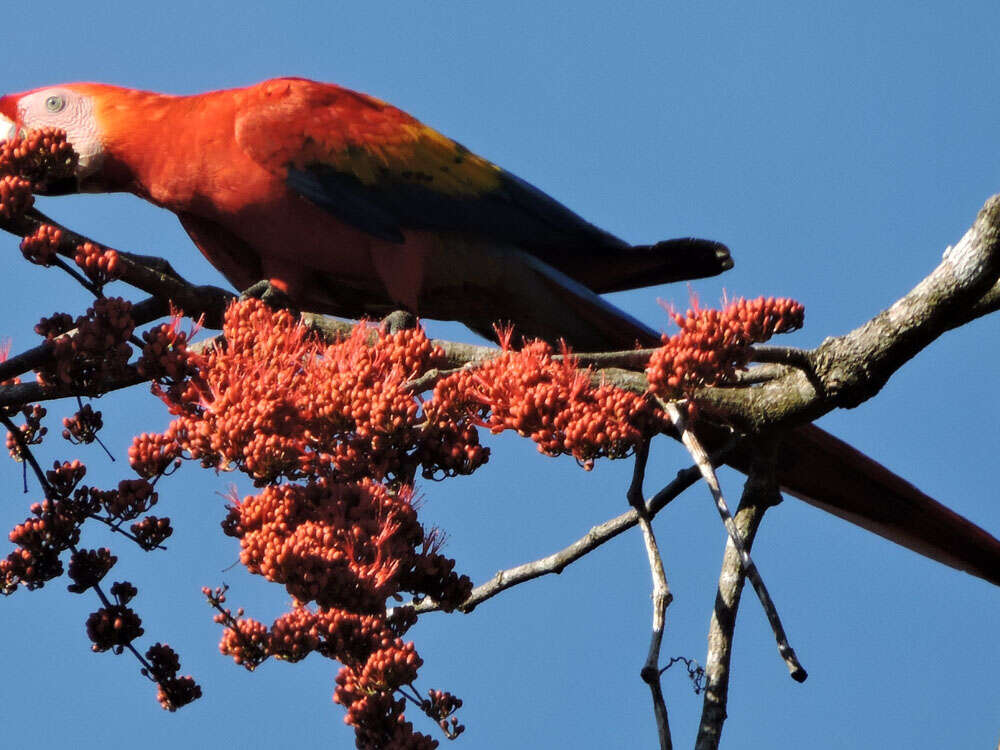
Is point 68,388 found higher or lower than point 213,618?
higher

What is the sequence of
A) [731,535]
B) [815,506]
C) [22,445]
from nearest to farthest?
[731,535], [22,445], [815,506]

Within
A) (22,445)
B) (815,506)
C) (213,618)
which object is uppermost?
(815,506)

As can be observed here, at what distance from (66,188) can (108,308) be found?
1259mm

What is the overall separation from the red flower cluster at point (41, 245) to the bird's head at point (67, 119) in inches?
36.5

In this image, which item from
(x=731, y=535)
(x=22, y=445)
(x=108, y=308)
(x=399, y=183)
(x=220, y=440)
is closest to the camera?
(x=731, y=535)

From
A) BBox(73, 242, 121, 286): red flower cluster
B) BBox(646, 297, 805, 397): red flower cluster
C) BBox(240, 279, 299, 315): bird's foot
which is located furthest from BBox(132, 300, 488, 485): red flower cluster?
BBox(240, 279, 299, 315): bird's foot

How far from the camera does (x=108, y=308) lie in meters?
2.29

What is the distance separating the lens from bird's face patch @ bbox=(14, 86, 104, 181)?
332 centimetres

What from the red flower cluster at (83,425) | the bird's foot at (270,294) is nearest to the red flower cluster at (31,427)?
the red flower cluster at (83,425)

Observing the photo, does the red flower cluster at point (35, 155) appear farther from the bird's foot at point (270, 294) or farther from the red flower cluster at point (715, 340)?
the red flower cluster at point (715, 340)

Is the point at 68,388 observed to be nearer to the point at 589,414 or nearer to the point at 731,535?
the point at 589,414

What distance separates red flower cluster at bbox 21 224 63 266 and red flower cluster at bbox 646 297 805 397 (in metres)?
1.23

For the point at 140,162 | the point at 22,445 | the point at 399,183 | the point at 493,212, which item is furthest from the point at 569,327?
the point at 22,445

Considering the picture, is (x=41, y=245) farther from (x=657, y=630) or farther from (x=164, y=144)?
(x=657, y=630)
